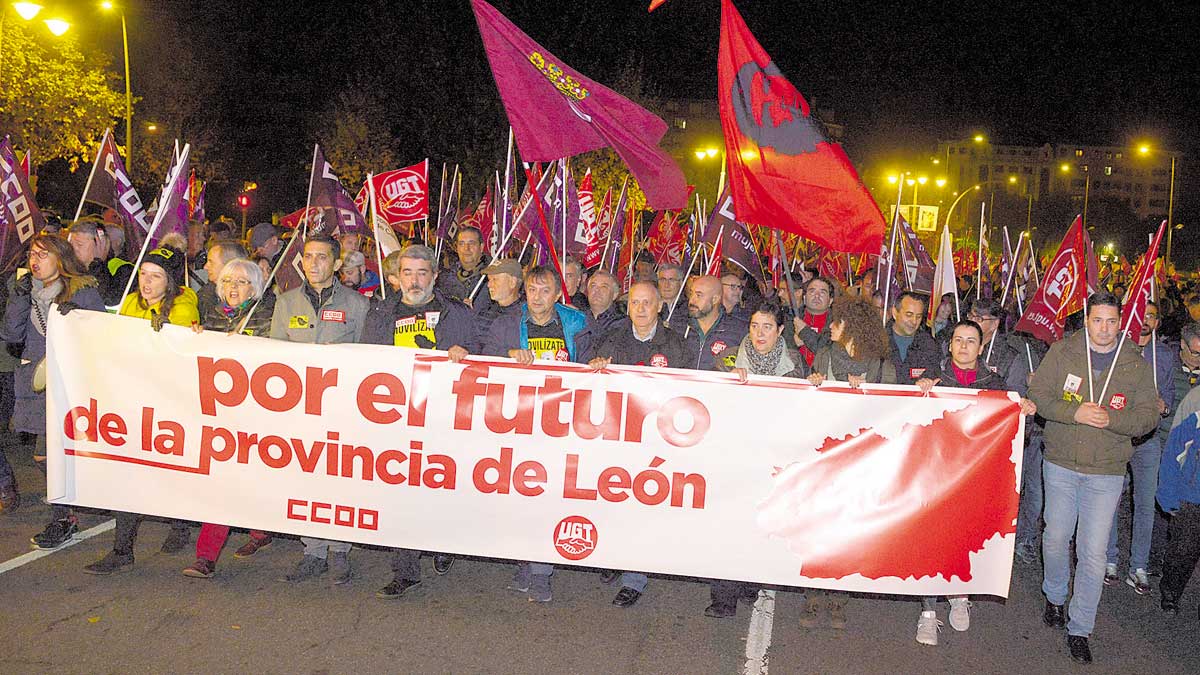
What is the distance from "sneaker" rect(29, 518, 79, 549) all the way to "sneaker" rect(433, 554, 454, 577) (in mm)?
2326

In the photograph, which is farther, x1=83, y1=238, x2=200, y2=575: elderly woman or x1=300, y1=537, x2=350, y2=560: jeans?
x1=300, y1=537, x2=350, y2=560: jeans

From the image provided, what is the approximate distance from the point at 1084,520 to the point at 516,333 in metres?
3.24

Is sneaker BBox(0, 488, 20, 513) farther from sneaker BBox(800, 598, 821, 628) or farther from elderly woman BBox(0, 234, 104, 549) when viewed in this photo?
sneaker BBox(800, 598, 821, 628)

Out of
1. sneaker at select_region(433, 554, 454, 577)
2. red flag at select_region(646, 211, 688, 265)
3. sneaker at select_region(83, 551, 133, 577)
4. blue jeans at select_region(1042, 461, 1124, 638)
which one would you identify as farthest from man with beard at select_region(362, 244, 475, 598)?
red flag at select_region(646, 211, 688, 265)

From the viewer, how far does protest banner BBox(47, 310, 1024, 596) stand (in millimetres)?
4949

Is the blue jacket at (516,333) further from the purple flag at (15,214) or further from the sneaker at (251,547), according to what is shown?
the purple flag at (15,214)

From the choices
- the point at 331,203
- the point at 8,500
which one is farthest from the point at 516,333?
the point at 331,203

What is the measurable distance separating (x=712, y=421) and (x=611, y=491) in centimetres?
65

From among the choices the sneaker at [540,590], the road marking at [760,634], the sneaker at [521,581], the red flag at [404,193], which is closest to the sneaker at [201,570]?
the sneaker at [521,581]

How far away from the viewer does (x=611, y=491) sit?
512cm

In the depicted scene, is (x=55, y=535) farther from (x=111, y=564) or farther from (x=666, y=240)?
(x=666, y=240)

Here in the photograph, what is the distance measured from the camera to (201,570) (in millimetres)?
5488

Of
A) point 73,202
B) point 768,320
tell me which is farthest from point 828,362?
point 73,202

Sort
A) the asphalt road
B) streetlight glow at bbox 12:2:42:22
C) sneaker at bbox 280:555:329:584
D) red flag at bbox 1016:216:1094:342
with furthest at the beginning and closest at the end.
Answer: streetlight glow at bbox 12:2:42:22
red flag at bbox 1016:216:1094:342
sneaker at bbox 280:555:329:584
the asphalt road
